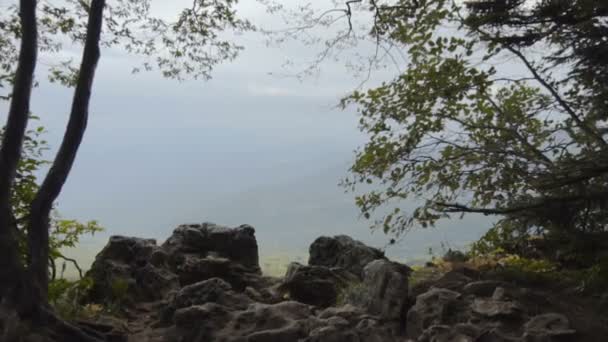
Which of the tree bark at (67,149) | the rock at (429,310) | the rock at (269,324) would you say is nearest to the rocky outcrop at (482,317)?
the rock at (429,310)

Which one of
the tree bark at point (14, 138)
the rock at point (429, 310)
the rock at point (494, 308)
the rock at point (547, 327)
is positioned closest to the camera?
the rock at point (547, 327)

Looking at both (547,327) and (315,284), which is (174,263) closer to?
(315,284)

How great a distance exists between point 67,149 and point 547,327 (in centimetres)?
666

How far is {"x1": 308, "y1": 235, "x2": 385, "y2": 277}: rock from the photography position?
11727 millimetres

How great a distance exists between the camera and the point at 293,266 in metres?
11.1

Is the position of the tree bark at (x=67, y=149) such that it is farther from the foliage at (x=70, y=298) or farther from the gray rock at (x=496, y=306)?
the gray rock at (x=496, y=306)

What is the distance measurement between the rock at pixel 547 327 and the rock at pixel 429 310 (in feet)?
3.41

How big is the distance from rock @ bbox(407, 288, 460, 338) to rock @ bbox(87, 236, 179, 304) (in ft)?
19.0

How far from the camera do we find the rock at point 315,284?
10.3 meters

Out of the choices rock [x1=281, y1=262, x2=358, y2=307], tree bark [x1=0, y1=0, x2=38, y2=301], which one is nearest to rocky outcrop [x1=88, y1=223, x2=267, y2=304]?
rock [x1=281, y1=262, x2=358, y2=307]

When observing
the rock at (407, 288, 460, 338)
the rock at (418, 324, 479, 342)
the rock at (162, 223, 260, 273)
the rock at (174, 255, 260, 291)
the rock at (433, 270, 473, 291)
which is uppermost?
the rock at (162, 223, 260, 273)

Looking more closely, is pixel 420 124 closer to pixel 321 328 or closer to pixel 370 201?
pixel 370 201

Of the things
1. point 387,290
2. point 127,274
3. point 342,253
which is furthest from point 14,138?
point 342,253

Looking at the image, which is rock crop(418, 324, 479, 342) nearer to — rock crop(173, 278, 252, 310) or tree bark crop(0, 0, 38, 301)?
rock crop(173, 278, 252, 310)
